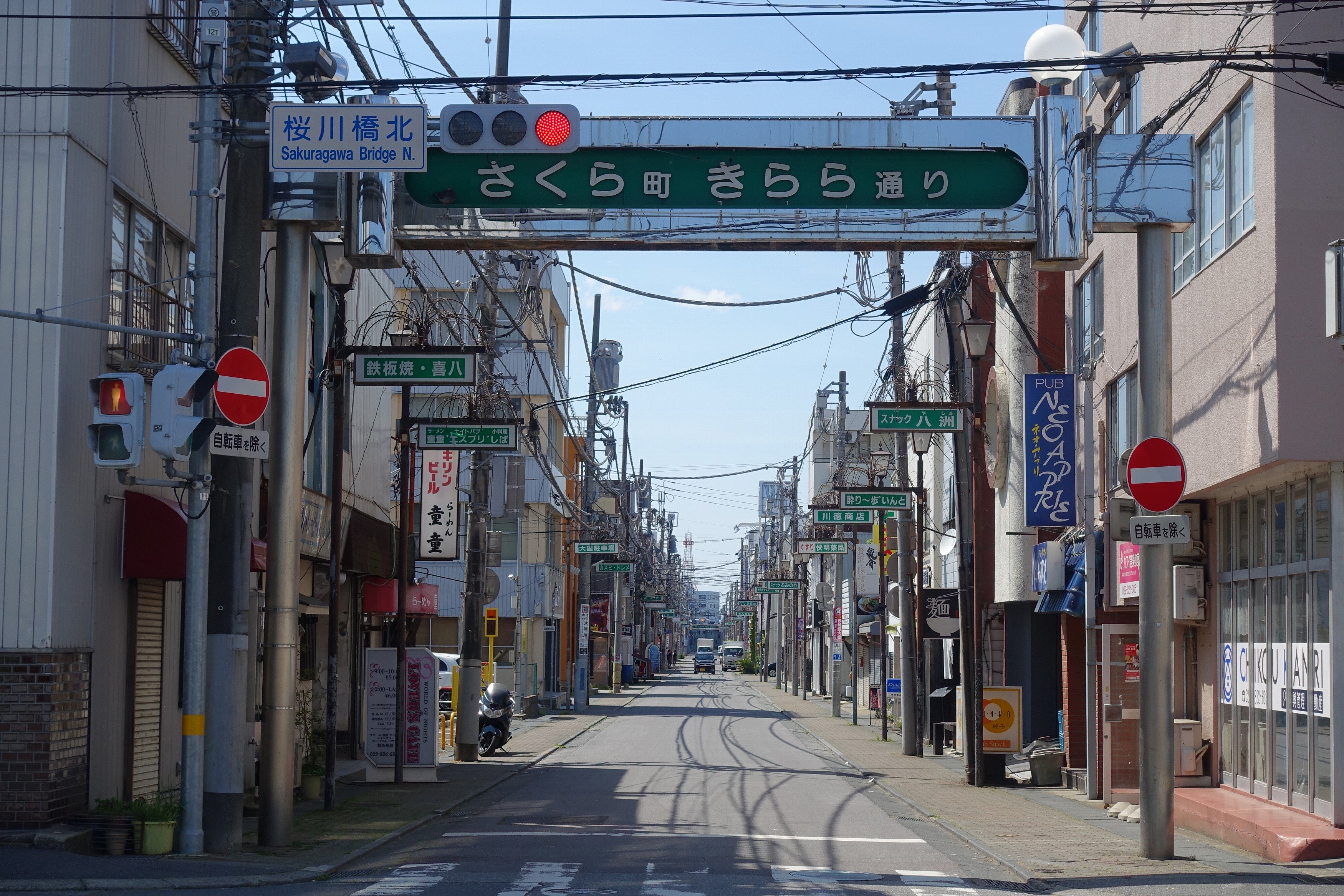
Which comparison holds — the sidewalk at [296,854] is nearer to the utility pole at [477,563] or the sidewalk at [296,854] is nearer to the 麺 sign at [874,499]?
the utility pole at [477,563]

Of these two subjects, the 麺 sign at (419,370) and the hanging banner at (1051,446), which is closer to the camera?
the 麺 sign at (419,370)

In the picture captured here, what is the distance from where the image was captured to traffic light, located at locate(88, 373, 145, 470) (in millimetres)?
12086

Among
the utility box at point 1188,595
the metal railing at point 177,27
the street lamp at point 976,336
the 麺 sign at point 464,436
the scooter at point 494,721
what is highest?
the metal railing at point 177,27

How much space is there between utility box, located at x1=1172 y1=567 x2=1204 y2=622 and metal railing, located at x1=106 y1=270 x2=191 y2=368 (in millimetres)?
12279

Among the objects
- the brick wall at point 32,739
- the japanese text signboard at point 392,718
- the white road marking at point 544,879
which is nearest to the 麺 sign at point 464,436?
the japanese text signboard at point 392,718

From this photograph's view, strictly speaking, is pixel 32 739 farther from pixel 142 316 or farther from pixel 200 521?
pixel 142 316

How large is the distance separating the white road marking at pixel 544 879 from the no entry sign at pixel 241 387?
4.89 m

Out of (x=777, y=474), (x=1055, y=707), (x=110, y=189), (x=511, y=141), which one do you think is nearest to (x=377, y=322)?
(x=110, y=189)

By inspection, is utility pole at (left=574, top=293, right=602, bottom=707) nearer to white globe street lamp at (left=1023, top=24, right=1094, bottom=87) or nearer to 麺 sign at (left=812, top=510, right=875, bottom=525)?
麺 sign at (left=812, top=510, right=875, bottom=525)

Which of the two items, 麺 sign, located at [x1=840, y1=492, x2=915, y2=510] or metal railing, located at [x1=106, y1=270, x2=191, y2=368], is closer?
metal railing, located at [x1=106, y1=270, x2=191, y2=368]

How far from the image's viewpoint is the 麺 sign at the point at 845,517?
29438mm

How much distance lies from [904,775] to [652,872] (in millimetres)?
13295

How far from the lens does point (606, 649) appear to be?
85750mm

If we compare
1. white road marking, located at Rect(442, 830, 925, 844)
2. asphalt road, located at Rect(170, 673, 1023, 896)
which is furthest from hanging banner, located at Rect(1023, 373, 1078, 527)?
white road marking, located at Rect(442, 830, 925, 844)
